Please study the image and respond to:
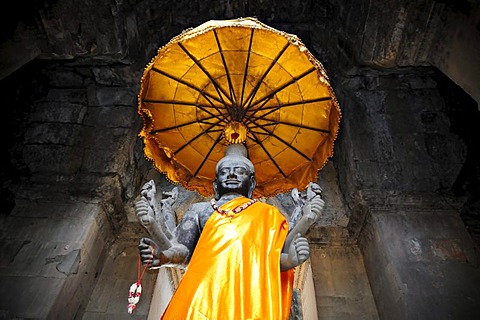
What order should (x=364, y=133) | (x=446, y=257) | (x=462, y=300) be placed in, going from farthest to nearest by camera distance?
(x=364, y=133) → (x=446, y=257) → (x=462, y=300)

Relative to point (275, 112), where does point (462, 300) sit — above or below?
below

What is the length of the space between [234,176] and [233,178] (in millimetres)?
25

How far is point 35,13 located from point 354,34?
4359mm

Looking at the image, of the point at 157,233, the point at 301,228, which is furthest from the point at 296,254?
the point at 157,233

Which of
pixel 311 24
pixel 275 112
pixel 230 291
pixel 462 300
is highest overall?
pixel 311 24

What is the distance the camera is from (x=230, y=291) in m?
2.58

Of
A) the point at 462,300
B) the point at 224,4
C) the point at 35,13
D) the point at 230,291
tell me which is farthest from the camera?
the point at 224,4

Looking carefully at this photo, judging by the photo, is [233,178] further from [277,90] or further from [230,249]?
[277,90]

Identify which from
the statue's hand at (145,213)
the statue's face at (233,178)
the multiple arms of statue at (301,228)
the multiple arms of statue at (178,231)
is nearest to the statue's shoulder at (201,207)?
the multiple arms of statue at (178,231)

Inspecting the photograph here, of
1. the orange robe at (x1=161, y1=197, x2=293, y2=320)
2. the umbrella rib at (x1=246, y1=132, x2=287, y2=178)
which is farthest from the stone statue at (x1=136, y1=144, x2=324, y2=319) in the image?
the umbrella rib at (x1=246, y1=132, x2=287, y2=178)

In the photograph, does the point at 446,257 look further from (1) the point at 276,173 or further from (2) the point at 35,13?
(2) the point at 35,13

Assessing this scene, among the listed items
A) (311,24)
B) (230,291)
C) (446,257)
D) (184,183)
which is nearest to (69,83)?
(184,183)

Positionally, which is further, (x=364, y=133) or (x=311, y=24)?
(x=311, y=24)

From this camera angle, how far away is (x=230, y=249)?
287 cm
